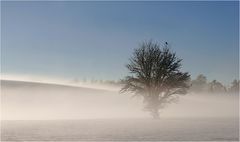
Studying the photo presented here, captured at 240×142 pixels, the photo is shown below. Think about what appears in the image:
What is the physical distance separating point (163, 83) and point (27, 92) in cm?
4693

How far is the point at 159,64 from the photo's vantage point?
50219mm

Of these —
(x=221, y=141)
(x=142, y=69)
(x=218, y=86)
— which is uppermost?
(x=218, y=86)

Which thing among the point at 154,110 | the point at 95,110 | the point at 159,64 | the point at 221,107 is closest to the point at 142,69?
the point at 159,64

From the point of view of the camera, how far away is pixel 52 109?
76.1m

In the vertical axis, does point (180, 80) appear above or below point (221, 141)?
above

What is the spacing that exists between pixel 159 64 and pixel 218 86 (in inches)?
4135

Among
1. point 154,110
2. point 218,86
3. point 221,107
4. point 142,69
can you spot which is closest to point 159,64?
point 142,69

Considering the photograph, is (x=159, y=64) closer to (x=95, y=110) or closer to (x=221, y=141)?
(x=221, y=141)

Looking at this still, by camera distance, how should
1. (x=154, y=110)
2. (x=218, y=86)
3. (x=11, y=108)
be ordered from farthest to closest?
1. (x=218, y=86)
2. (x=11, y=108)
3. (x=154, y=110)

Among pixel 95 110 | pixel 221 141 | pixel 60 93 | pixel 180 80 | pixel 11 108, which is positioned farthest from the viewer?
pixel 60 93

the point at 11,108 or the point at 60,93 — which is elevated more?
the point at 60,93

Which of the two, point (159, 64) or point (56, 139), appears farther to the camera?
point (159, 64)

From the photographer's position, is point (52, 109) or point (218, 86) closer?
point (52, 109)

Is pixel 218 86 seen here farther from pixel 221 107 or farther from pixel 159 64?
pixel 159 64
